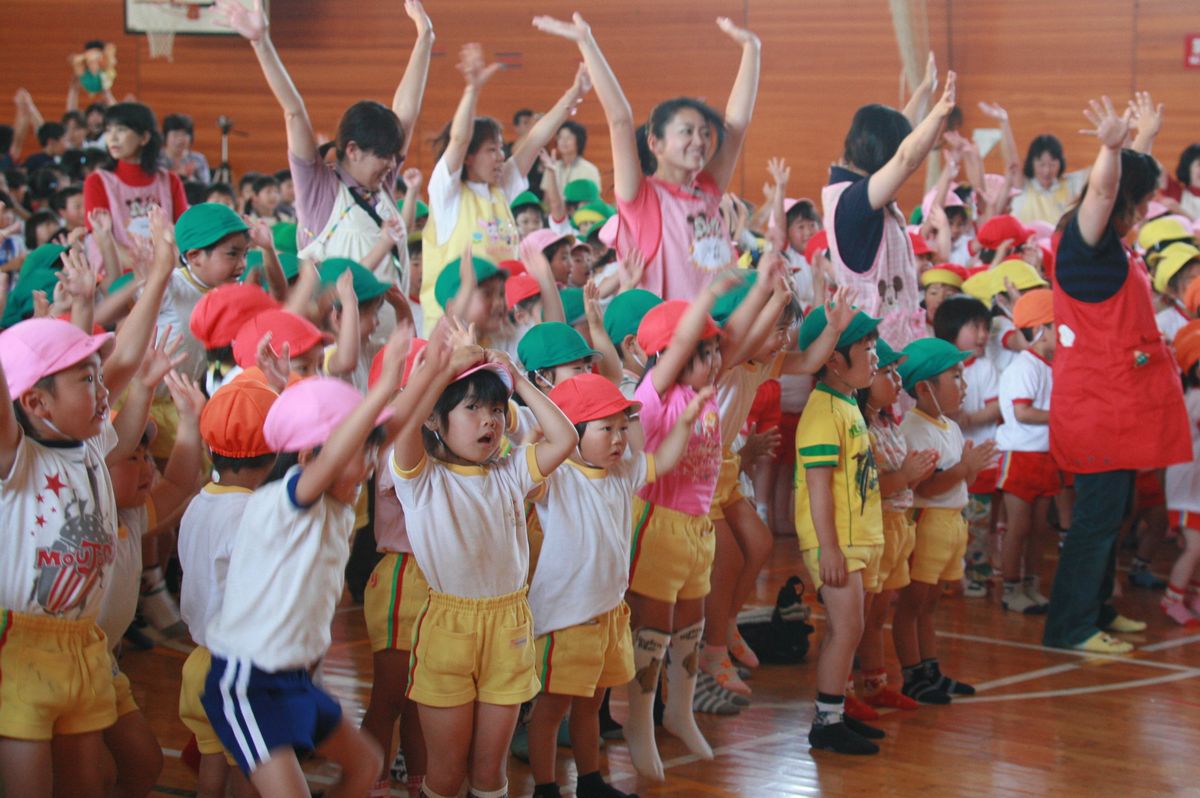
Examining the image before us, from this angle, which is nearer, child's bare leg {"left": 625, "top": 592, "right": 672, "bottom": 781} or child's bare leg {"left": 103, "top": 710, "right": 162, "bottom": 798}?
child's bare leg {"left": 103, "top": 710, "right": 162, "bottom": 798}

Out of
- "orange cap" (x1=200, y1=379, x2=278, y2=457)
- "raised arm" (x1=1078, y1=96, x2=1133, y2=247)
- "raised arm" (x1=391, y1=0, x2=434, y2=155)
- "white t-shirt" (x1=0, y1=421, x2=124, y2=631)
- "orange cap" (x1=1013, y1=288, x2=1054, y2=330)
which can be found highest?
"raised arm" (x1=391, y1=0, x2=434, y2=155)

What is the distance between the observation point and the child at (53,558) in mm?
2438

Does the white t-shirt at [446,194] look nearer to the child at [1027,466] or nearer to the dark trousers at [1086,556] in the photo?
the child at [1027,466]

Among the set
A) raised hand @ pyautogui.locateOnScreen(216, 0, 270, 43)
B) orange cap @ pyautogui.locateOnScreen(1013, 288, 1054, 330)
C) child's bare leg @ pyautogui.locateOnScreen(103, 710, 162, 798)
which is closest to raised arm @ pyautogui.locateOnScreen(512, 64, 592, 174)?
raised hand @ pyautogui.locateOnScreen(216, 0, 270, 43)

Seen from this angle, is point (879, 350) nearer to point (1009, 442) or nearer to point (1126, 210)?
point (1126, 210)

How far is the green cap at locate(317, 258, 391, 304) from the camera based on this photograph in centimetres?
367

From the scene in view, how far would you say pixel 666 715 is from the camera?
11.8 feet

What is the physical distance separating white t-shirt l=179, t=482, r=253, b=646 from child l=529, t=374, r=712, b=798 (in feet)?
2.24

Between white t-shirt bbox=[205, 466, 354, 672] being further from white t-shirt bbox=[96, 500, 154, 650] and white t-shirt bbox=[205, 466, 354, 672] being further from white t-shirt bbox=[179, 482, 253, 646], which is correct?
white t-shirt bbox=[96, 500, 154, 650]

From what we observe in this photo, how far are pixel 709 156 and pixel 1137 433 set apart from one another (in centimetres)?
176

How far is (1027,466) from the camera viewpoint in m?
5.24

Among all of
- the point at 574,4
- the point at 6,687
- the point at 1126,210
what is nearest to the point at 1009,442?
the point at 1126,210

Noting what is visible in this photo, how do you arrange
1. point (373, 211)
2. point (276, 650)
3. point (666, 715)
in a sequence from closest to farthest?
point (276, 650)
point (666, 715)
point (373, 211)

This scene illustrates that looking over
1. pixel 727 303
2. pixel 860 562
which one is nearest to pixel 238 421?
pixel 727 303
